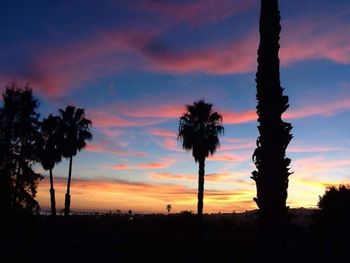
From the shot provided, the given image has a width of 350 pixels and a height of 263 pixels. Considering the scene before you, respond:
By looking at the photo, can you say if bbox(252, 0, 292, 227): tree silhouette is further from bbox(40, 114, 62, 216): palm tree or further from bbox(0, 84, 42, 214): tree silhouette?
bbox(40, 114, 62, 216): palm tree

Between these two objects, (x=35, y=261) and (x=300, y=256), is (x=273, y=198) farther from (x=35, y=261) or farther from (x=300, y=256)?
(x=35, y=261)

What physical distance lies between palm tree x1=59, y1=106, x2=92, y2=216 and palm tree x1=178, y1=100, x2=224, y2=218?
1703 cm

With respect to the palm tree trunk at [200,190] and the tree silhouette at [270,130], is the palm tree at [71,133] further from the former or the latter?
the tree silhouette at [270,130]

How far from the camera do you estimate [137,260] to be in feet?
90.9

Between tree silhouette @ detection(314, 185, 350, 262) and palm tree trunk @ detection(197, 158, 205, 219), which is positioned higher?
palm tree trunk @ detection(197, 158, 205, 219)

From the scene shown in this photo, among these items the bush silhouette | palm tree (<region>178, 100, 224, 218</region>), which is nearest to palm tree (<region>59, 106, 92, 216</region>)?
palm tree (<region>178, 100, 224, 218</region>)

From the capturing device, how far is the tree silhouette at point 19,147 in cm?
3992

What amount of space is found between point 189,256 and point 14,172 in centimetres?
1896

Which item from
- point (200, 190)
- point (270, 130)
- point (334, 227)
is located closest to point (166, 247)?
point (334, 227)

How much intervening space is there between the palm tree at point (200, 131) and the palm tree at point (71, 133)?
1703 centimetres

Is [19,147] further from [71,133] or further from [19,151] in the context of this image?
[71,133]

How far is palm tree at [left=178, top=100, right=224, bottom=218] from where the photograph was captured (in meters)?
48.4

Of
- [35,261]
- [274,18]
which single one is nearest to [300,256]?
[274,18]

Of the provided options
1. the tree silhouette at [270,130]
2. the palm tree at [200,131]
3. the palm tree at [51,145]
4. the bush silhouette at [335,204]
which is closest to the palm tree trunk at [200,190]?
the palm tree at [200,131]
